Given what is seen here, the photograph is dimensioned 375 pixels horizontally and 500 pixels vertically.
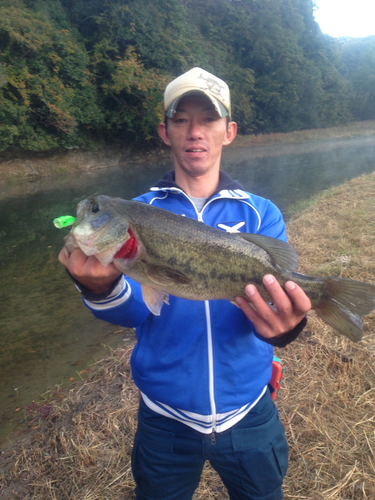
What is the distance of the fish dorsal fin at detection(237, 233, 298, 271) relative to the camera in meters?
2.04

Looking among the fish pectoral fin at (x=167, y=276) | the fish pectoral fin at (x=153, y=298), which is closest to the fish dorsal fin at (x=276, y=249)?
the fish pectoral fin at (x=167, y=276)

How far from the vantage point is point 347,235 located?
7602 millimetres

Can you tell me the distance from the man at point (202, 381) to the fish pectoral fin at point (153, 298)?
99mm

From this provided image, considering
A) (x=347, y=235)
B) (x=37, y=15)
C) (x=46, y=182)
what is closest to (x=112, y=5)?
(x=37, y=15)

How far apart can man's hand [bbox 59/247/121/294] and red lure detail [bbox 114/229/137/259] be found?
0.30 ft

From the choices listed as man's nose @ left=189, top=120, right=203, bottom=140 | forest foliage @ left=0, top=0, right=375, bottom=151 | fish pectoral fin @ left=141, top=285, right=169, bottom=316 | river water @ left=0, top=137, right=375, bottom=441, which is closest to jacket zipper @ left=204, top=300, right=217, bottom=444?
fish pectoral fin @ left=141, top=285, right=169, bottom=316

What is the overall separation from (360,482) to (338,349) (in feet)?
5.36

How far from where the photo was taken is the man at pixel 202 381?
1.93 metres

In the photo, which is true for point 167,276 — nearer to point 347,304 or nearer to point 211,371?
point 211,371

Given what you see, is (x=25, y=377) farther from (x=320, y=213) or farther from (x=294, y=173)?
(x=294, y=173)

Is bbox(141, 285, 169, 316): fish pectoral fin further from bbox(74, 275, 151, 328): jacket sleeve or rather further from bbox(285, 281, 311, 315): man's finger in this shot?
bbox(285, 281, 311, 315): man's finger

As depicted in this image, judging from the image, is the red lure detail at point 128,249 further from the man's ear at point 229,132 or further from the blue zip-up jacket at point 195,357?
the man's ear at point 229,132

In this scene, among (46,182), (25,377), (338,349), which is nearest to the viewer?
(338,349)

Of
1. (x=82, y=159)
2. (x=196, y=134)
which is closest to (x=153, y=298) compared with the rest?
(x=196, y=134)
